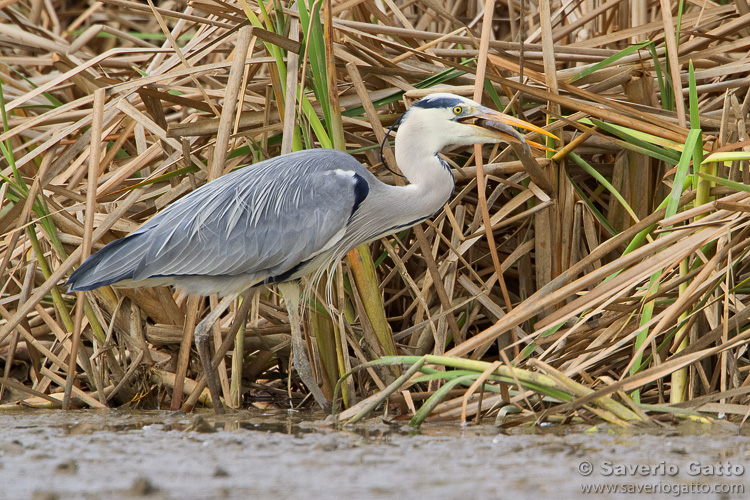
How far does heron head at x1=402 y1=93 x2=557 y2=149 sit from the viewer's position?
353 cm

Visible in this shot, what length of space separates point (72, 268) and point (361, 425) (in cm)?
163

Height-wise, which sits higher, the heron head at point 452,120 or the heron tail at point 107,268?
the heron head at point 452,120

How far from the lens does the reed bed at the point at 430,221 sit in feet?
9.91

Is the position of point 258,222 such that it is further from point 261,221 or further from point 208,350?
point 208,350

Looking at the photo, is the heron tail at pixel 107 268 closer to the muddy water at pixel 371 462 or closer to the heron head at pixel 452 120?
the muddy water at pixel 371 462

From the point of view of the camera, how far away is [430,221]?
3.96 m

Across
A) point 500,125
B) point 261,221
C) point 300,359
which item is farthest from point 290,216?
point 500,125

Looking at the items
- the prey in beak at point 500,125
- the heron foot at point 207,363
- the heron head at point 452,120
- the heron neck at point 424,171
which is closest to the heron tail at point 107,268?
the heron foot at point 207,363

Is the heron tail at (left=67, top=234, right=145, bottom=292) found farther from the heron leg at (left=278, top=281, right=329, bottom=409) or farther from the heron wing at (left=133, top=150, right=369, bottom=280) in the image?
the heron leg at (left=278, top=281, right=329, bottom=409)

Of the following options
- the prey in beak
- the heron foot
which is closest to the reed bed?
the heron foot

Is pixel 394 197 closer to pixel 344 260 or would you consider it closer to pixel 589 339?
pixel 344 260

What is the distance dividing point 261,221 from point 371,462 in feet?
5.10

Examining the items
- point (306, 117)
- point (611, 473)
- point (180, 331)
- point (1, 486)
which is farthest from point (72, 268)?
point (611, 473)

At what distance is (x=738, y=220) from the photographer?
112 inches
